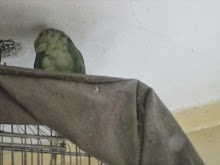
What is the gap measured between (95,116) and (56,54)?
388mm

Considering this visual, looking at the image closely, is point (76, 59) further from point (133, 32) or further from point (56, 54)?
point (133, 32)

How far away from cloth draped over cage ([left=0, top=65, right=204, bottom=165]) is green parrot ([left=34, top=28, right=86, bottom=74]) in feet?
1.05

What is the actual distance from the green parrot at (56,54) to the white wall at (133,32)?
0.10 m

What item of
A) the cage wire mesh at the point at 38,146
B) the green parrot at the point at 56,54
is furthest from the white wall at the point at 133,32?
the cage wire mesh at the point at 38,146

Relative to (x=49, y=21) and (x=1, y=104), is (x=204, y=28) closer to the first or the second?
(x=49, y=21)

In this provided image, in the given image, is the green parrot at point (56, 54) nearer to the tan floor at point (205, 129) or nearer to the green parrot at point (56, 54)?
the green parrot at point (56, 54)

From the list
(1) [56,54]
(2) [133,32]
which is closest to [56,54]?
(1) [56,54]

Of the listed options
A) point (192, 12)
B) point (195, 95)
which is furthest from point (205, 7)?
point (195, 95)

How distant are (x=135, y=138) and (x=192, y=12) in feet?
2.06

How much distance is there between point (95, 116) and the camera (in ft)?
2.45

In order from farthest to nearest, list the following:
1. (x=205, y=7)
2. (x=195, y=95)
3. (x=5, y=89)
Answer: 1. (x=195, y=95)
2. (x=205, y=7)
3. (x=5, y=89)

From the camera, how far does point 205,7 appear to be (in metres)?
1.25

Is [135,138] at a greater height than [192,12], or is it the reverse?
[192,12]

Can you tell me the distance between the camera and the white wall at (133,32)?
1226 mm
